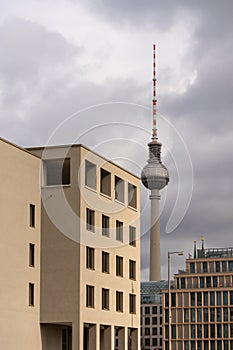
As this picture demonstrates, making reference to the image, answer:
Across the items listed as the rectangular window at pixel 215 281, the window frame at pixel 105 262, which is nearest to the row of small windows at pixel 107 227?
the window frame at pixel 105 262

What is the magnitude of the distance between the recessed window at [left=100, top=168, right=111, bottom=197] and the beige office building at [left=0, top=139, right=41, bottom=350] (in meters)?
8.21

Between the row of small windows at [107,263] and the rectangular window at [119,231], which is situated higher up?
the rectangular window at [119,231]

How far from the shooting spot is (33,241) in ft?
240

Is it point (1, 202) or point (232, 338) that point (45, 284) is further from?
point (232, 338)

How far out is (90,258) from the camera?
250 feet

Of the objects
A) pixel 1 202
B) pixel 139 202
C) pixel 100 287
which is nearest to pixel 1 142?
pixel 1 202

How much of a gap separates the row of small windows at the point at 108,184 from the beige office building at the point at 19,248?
4847 mm

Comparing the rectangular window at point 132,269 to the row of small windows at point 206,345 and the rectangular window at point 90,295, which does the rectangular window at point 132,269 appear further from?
the row of small windows at point 206,345

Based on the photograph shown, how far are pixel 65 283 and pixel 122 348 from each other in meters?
13.2

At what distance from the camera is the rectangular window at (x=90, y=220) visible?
2985 inches

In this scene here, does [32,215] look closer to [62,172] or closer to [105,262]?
[62,172]

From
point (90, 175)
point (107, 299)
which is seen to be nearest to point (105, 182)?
point (90, 175)

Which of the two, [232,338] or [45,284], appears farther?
[232,338]

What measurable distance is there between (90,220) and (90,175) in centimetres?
408
